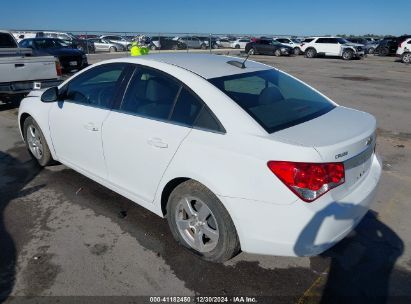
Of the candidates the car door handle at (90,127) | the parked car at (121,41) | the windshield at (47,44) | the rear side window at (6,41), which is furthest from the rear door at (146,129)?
the parked car at (121,41)

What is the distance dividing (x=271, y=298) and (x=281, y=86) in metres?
1.98

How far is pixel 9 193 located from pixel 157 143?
7.96ft

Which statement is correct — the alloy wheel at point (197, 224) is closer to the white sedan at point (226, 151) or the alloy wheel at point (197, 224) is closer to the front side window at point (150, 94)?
the white sedan at point (226, 151)

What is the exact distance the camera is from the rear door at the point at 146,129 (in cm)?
301

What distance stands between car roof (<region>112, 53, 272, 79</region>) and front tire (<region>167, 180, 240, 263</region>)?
1.01 meters

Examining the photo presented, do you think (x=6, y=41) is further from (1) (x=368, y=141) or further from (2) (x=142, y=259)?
(1) (x=368, y=141)

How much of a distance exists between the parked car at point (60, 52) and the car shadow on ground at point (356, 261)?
1463 cm

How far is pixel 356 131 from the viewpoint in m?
2.82

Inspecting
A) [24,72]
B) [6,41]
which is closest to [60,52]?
[6,41]

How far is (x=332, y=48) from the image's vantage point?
29.0 meters

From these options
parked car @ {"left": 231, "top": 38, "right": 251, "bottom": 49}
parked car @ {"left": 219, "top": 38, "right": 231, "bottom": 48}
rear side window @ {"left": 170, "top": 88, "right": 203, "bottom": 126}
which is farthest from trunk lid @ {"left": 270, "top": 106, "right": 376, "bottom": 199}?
parked car @ {"left": 219, "top": 38, "right": 231, "bottom": 48}

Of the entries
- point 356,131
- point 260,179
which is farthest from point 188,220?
point 356,131

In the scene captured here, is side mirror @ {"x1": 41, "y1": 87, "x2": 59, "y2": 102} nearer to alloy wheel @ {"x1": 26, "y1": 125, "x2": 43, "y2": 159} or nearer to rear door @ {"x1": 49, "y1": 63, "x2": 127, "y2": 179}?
rear door @ {"x1": 49, "y1": 63, "x2": 127, "y2": 179}

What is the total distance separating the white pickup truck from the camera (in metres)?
7.94
